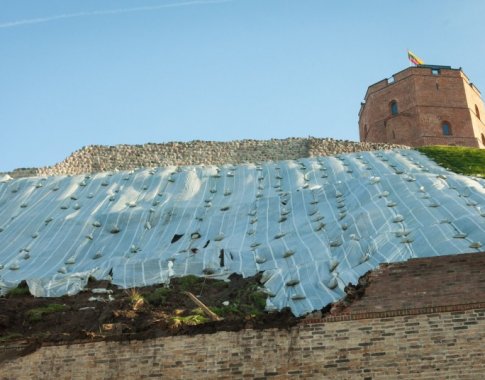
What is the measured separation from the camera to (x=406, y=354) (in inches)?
336

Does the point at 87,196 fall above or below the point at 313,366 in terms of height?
above

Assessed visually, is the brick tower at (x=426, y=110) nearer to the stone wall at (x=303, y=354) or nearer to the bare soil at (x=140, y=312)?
the bare soil at (x=140, y=312)

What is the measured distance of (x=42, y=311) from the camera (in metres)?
10.5

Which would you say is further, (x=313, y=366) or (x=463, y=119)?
(x=463, y=119)

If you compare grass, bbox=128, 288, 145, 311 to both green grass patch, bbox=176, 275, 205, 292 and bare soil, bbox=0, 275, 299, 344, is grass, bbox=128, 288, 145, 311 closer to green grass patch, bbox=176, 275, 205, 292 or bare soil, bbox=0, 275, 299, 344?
bare soil, bbox=0, 275, 299, 344

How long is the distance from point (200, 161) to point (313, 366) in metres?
19.1

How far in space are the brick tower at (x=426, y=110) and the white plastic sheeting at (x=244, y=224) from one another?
1540 cm

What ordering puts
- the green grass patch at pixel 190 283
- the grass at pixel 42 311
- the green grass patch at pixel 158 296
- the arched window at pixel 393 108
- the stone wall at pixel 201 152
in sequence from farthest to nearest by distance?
the arched window at pixel 393 108, the stone wall at pixel 201 152, the green grass patch at pixel 190 283, the green grass patch at pixel 158 296, the grass at pixel 42 311

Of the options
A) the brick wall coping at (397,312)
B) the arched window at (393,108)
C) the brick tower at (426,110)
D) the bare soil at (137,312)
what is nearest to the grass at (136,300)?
the bare soil at (137,312)

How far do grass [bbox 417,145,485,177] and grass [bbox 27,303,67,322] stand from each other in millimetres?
11281

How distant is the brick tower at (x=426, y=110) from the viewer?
34.2 meters

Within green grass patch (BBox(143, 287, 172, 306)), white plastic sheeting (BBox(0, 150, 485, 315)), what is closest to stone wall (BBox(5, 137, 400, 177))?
white plastic sheeting (BBox(0, 150, 485, 315))

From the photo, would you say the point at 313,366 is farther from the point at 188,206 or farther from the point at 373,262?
the point at 188,206

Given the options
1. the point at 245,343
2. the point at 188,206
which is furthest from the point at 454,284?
the point at 188,206
